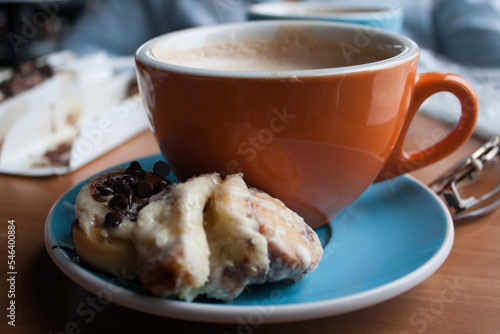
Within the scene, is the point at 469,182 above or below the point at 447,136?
below

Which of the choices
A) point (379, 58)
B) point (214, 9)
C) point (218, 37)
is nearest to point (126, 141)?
point (218, 37)

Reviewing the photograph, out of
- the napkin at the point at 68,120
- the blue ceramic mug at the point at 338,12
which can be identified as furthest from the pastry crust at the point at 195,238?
the blue ceramic mug at the point at 338,12

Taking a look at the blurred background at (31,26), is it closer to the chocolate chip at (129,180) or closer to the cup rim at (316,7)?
the cup rim at (316,7)

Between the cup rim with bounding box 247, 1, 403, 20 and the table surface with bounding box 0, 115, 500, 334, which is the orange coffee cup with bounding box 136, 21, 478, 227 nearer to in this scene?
the table surface with bounding box 0, 115, 500, 334

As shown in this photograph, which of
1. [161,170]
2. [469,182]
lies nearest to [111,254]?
[161,170]

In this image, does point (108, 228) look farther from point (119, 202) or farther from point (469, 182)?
point (469, 182)
